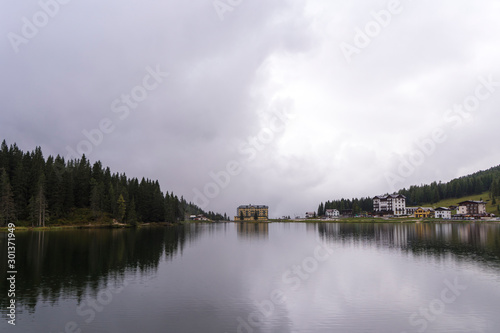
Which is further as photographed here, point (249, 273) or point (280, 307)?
point (249, 273)

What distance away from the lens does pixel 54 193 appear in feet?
469

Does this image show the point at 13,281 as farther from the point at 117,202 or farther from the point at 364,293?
the point at 117,202

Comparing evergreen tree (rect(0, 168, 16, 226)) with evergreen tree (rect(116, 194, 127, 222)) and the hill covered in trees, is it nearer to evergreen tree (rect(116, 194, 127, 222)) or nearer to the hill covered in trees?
the hill covered in trees

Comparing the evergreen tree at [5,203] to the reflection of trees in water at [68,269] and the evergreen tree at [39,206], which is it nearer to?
the evergreen tree at [39,206]

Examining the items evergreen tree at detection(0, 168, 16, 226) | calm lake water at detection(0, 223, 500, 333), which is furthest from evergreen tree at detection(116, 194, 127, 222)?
calm lake water at detection(0, 223, 500, 333)

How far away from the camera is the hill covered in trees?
420 ft

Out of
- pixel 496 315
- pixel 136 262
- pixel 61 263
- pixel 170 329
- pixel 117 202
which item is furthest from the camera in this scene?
pixel 117 202

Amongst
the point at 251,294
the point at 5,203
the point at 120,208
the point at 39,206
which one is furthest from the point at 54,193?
the point at 251,294

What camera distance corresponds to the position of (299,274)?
45375 millimetres

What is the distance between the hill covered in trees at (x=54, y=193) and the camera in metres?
128

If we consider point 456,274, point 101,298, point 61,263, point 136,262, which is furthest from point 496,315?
point 61,263

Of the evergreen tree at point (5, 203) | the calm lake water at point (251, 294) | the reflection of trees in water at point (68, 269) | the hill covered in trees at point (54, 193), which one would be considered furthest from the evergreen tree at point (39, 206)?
the calm lake water at point (251, 294)

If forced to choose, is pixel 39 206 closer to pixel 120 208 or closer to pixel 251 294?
pixel 120 208

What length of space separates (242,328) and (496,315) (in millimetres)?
22074
